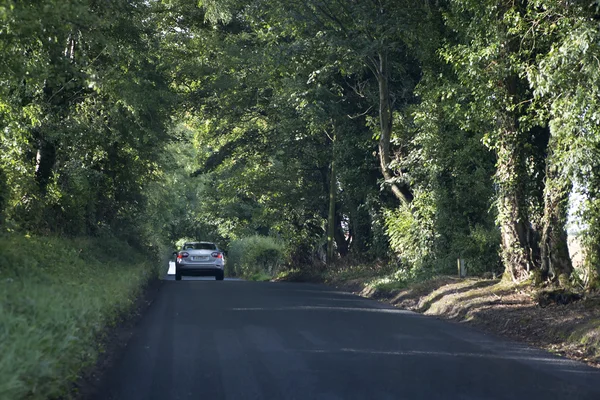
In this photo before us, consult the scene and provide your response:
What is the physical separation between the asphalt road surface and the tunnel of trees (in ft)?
13.5

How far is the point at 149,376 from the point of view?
30.3ft

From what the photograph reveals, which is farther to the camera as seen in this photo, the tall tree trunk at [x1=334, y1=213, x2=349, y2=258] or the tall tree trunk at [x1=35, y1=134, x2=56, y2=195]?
the tall tree trunk at [x1=334, y1=213, x2=349, y2=258]

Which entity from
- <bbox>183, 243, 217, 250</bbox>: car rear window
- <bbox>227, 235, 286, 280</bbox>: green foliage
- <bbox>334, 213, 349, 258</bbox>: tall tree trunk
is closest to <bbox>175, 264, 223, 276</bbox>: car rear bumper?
<bbox>183, 243, 217, 250</bbox>: car rear window

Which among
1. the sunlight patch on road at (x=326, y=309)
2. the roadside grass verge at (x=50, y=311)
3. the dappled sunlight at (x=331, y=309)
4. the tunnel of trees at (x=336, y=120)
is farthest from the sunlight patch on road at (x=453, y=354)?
the sunlight patch on road at (x=326, y=309)

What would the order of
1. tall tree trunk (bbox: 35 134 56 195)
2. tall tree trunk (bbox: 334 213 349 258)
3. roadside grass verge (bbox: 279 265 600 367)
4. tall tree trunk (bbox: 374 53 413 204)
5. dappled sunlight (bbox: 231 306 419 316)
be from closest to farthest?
roadside grass verge (bbox: 279 265 600 367)
dappled sunlight (bbox: 231 306 419 316)
tall tree trunk (bbox: 35 134 56 195)
tall tree trunk (bbox: 374 53 413 204)
tall tree trunk (bbox: 334 213 349 258)

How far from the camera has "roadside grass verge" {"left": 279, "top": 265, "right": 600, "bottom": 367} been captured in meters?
12.5

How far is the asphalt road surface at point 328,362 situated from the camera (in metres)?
8.46

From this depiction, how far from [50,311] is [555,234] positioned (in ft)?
34.9

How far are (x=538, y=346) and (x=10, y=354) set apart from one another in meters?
8.33

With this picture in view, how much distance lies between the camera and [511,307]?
15906mm

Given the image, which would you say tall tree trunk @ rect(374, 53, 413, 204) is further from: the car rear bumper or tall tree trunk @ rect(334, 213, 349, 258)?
the car rear bumper

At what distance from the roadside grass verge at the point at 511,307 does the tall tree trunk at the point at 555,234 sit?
674mm

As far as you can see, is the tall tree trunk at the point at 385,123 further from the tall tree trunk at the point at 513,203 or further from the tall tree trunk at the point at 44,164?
the tall tree trunk at the point at 44,164

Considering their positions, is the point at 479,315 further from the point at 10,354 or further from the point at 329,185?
the point at 329,185
